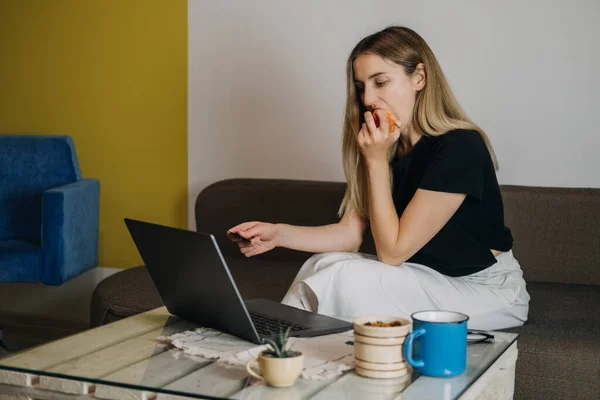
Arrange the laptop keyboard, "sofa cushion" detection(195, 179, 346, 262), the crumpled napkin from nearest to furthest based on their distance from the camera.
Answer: the crumpled napkin → the laptop keyboard → "sofa cushion" detection(195, 179, 346, 262)

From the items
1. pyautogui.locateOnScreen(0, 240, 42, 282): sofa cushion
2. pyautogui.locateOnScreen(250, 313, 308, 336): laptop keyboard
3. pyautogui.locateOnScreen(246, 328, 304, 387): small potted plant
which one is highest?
pyautogui.locateOnScreen(246, 328, 304, 387): small potted plant

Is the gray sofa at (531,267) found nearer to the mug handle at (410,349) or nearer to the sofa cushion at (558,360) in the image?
the sofa cushion at (558,360)

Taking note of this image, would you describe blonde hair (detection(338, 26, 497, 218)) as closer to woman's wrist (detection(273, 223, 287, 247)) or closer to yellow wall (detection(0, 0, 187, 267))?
woman's wrist (detection(273, 223, 287, 247))

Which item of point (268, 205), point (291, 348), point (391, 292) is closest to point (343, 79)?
point (268, 205)

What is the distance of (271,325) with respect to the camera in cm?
165

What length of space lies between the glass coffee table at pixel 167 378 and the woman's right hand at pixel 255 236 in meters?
0.35

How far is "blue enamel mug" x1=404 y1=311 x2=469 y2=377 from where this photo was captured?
1336 millimetres

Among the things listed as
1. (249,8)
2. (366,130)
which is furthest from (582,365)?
(249,8)

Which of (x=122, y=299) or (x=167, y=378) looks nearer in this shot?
(x=167, y=378)

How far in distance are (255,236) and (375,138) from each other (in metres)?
0.36

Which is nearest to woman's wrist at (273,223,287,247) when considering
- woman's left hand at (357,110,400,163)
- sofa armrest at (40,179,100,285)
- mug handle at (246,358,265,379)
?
woman's left hand at (357,110,400,163)

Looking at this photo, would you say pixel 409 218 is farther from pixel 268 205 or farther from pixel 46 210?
pixel 46 210

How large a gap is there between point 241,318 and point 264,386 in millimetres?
220

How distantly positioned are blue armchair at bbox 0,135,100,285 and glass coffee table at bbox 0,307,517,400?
59.8 inches
